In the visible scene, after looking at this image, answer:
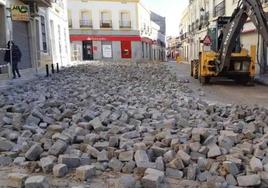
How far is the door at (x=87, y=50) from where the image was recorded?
50641mm

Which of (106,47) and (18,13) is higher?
(18,13)

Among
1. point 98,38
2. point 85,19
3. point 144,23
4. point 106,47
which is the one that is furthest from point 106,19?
point 144,23

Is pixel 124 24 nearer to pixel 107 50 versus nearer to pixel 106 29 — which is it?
pixel 106 29

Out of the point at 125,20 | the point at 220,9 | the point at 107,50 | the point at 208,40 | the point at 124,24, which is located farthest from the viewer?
the point at 125,20

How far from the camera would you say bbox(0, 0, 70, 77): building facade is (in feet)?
55.8

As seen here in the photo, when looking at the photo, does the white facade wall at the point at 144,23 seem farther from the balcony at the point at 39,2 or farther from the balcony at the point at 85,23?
the balcony at the point at 39,2

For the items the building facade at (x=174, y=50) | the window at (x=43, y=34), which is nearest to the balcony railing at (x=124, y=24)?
the building facade at (x=174, y=50)

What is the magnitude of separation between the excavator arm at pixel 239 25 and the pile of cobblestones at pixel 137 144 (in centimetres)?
362

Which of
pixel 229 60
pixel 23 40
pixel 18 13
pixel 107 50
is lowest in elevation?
pixel 229 60

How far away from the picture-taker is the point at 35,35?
73.5 feet

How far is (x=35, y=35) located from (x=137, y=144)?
18.6 m

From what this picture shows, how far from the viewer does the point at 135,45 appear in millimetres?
53219

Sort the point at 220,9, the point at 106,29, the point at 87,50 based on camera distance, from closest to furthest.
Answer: the point at 220,9
the point at 87,50
the point at 106,29

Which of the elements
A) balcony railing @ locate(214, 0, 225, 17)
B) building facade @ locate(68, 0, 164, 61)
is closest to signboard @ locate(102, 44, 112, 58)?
building facade @ locate(68, 0, 164, 61)
